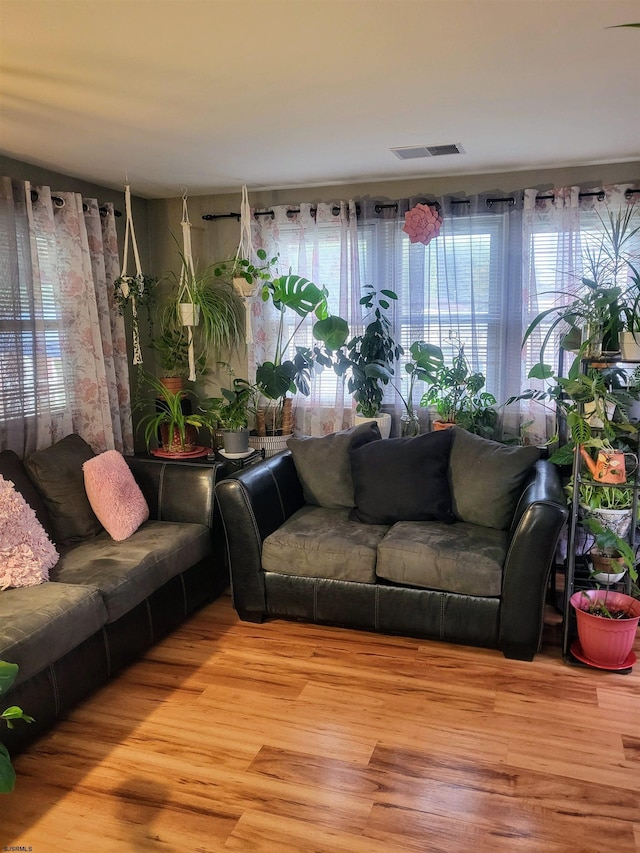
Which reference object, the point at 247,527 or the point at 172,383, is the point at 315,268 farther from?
the point at 247,527

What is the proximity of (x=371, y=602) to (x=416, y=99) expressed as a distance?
2.15 meters

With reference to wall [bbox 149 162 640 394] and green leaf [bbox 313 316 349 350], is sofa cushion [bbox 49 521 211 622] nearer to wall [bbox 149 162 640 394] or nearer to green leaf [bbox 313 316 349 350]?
green leaf [bbox 313 316 349 350]

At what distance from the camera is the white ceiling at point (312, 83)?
1.85m

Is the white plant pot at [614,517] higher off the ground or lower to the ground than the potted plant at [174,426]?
lower

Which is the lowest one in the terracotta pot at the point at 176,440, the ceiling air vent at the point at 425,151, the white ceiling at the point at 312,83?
the terracotta pot at the point at 176,440

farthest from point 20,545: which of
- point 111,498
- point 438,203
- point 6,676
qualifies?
point 438,203

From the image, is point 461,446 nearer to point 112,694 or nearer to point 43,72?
point 112,694

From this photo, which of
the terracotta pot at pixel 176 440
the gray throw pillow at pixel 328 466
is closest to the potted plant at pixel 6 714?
the gray throw pillow at pixel 328 466

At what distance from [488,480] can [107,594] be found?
1.80m

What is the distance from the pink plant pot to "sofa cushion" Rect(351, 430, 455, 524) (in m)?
0.72

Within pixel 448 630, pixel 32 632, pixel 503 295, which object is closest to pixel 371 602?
pixel 448 630

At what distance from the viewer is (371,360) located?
4035 millimetres

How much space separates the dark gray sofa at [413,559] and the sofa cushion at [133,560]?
237 millimetres

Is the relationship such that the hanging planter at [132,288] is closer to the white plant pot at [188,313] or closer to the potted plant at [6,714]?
the white plant pot at [188,313]
